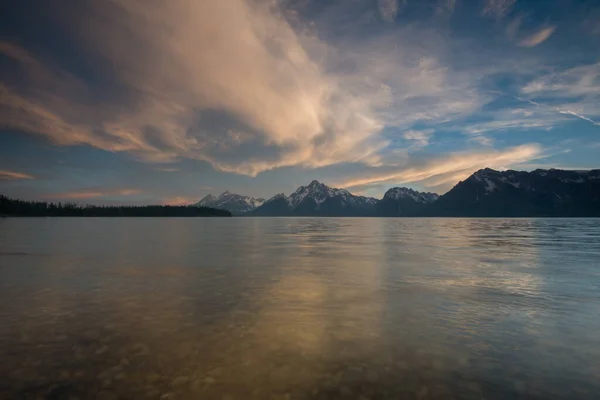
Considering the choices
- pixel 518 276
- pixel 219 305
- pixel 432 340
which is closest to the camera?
pixel 432 340

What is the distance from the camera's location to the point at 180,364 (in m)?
11.7

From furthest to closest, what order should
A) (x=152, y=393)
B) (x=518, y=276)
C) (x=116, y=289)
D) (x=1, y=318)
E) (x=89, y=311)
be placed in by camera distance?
(x=518, y=276) < (x=116, y=289) < (x=89, y=311) < (x=1, y=318) < (x=152, y=393)

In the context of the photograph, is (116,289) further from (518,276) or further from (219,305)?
(518,276)

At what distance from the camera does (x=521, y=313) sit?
18.3 m

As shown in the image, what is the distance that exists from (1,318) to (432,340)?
19970 millimetres

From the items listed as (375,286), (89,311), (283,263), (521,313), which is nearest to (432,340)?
(521,313)

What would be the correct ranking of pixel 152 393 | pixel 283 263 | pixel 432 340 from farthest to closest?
pixel 283 263, pixel 432 340, pixel 152 393

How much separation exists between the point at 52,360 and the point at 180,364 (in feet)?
14.4

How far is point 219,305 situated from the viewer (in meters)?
19.9

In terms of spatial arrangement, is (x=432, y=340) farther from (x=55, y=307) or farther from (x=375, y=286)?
(x=55, y=307)

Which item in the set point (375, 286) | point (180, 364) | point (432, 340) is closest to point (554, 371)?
point (432, 340)

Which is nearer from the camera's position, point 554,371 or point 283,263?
point 554,371

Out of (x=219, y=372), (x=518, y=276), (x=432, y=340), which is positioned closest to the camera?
(x=219, y=372)

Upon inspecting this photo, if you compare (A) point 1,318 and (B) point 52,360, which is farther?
(A) point 1,318
